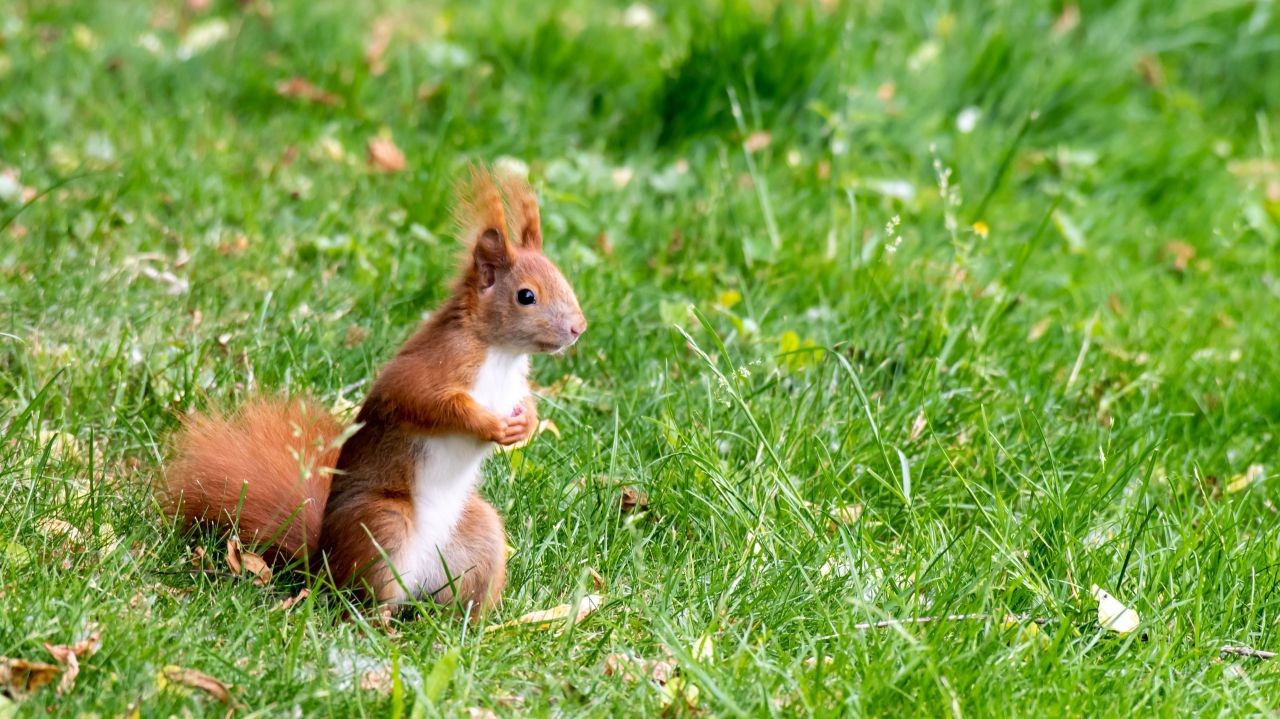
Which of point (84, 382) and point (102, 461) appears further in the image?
point (84, 382)

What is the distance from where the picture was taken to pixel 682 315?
3441 mm

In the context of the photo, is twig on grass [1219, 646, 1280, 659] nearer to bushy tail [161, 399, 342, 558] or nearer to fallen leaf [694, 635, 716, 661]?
fallen leaf [694, 635, 716, 661]

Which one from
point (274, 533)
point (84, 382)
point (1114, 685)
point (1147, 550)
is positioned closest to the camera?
point (1114, 685)

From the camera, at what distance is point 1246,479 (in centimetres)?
319

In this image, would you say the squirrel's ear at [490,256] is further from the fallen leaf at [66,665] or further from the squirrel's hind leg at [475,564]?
the fallen leaf at [66,665]

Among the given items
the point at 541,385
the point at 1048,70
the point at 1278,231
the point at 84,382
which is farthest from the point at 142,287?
the point at 1278,231

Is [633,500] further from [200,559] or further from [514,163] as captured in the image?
[514,163]

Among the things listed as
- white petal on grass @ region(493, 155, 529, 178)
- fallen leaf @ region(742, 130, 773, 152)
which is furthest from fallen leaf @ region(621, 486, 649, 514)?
fallen leaf @ region(742, 130, 773, 152)

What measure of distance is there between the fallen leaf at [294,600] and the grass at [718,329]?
0.16ft

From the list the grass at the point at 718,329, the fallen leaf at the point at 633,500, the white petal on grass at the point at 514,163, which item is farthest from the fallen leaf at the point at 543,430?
the white petal on grass at the point at 514,163

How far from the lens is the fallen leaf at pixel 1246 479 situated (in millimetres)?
3095

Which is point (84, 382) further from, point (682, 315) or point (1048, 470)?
point (1048, 470)

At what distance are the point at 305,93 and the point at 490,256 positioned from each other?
2275mm

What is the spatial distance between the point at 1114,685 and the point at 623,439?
3.48ft
